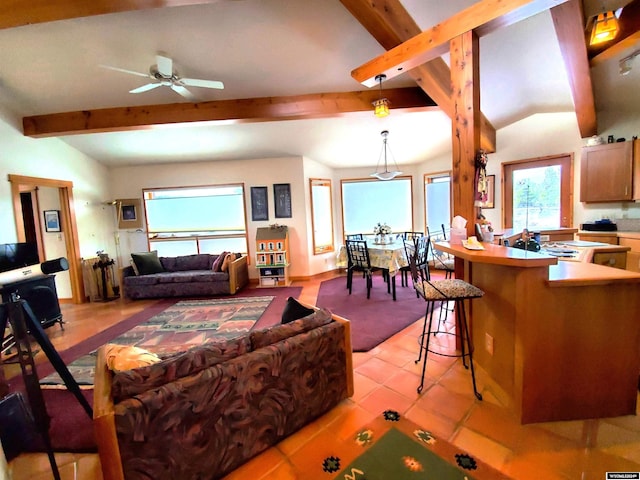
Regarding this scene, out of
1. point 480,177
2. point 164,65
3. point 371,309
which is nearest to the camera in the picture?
point 480,177

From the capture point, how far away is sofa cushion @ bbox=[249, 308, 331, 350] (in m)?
1.65

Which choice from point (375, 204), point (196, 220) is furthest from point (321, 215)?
point (196, 220)

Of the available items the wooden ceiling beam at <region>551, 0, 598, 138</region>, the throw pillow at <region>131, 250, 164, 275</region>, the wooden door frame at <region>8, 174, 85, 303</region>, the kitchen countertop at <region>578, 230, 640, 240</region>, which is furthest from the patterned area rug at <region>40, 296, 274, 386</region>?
the kitchen countertop at <region>578, 230, 640, 240</region>

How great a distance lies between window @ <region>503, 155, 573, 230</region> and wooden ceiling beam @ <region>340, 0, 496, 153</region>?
2.69 metres

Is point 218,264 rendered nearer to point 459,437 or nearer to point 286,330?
point 286,330

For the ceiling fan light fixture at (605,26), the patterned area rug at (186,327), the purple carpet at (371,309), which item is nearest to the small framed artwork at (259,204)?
the patterned area rug at (186,327)

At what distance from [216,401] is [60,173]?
5.39 m

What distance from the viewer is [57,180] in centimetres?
463

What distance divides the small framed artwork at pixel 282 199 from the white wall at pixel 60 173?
136 inches

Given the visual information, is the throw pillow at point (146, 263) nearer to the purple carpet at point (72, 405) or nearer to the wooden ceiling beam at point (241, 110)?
the purple carpet at point (72, 405)

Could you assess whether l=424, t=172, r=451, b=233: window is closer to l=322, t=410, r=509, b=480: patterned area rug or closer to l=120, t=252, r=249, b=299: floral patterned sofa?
l=120, t=252, r=249, b=299: floral patterned sofa

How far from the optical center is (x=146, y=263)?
17.3 ft

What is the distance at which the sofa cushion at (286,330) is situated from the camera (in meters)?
1.65

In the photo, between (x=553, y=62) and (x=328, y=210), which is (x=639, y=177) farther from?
(x=328, y=210)
